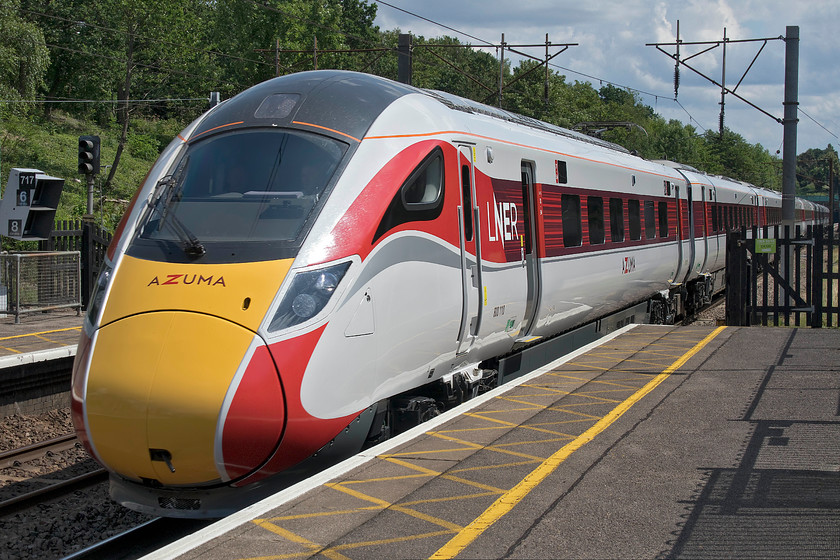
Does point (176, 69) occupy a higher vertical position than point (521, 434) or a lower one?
higher

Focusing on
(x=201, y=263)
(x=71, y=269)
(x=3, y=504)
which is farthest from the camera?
(x=71, y=269)

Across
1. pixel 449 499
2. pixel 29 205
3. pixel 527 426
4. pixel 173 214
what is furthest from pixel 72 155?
pixel 449 499

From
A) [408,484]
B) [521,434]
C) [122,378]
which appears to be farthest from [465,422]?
[122,378]

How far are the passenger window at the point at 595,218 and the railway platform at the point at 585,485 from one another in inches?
145

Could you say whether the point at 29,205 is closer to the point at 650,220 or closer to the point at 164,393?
the point at 164,393

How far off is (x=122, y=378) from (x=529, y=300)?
207 inches

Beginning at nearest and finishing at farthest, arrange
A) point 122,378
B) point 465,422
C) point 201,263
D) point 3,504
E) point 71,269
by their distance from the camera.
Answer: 1. point 122,378
2. point 201,263
3. point 465,422
4. point 3,504
5. point 71,269

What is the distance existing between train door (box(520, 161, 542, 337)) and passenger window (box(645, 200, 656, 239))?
6041mm

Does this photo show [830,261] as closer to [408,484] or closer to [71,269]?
[408,484]

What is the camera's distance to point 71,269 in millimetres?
16156

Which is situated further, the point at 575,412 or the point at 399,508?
the point at 575,412

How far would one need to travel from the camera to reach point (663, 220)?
55.6 ft

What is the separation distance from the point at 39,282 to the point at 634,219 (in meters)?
10.5

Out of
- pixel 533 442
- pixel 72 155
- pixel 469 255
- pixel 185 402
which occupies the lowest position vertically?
pixel 533 442
